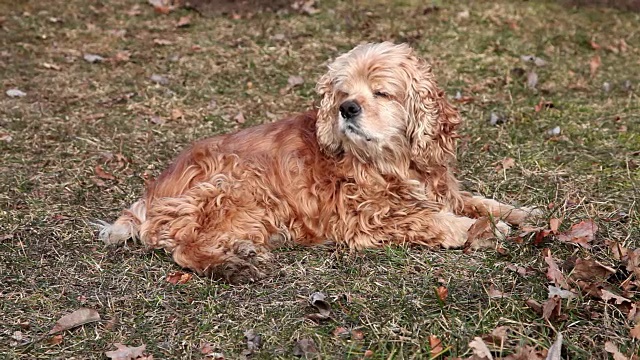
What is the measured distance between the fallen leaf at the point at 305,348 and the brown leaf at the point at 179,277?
1.03 metres

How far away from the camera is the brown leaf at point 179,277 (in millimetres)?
4367

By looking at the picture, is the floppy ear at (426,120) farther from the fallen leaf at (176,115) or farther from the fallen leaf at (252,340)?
the fallen leaf at (176,115)

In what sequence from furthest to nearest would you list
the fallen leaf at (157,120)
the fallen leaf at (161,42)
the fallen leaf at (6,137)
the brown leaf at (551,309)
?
1. the fallen leaf at (161,42)
2. the fallen leaf at (157,120)
3. the fallen leaf at (6,137)
4. the brown leaf at (551,309)

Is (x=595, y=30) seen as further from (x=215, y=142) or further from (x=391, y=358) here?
(x=391, y=358)

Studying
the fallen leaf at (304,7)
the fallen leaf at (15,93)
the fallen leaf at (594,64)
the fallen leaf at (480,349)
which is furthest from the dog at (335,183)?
the fallen leaf at (304,7)

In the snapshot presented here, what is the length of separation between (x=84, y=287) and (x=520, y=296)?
8.20ft

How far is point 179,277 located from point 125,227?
0.62m

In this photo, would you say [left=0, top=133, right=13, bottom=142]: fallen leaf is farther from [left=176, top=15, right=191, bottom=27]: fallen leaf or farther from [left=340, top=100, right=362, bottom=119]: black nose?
[left=340, top=100, right=362, bottom=119]: black nose

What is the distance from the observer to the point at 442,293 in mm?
3885

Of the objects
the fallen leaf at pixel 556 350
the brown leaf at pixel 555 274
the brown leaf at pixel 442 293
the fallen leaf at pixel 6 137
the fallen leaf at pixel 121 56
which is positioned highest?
the fallen leaf at pixel 556 350

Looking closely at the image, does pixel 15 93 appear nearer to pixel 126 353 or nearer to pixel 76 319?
pixel 76 319

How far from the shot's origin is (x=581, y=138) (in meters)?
6.25

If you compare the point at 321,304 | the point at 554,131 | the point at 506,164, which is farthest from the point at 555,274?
the point at 554,131

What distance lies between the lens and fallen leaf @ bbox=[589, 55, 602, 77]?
7824mm
